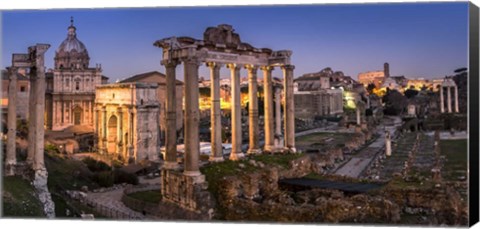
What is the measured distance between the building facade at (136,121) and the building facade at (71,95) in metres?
7.98

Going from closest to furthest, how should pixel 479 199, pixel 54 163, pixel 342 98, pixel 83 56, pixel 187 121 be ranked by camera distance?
pixel 479 199 → pixel 187 121 → pixel 54 163 → pixel 83 56 → pixel 342 98

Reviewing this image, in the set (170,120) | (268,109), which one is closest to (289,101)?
(268,109)

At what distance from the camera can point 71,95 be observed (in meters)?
44.1

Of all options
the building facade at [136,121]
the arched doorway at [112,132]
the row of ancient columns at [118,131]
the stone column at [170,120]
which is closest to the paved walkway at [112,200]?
the stone column at [170,120]

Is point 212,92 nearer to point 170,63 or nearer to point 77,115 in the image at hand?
point 170,63

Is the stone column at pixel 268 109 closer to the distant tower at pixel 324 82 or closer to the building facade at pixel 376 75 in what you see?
the building facade at pixel 376 75

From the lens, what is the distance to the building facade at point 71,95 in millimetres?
43906

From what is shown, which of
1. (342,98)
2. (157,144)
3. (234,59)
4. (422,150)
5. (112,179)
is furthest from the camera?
(342,98)

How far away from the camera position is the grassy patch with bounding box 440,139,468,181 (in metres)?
18.2

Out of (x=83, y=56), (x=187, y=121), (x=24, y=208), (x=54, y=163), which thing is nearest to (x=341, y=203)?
(x=187, y=121)

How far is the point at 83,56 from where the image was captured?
156ft

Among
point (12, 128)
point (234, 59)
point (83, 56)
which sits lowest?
point (12, 128)

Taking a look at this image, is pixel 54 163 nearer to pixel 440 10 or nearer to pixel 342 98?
pixel 440 10

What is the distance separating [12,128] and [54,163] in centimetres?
823
